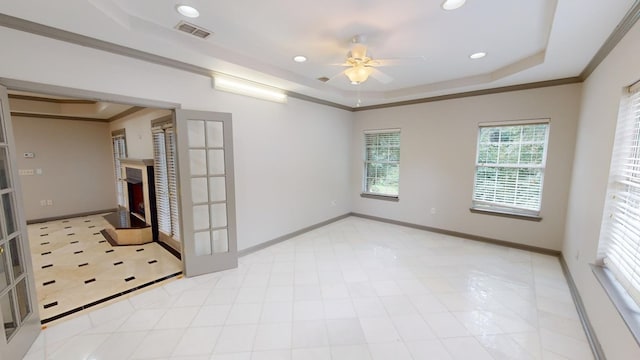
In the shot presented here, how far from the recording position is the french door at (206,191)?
10.0 feet

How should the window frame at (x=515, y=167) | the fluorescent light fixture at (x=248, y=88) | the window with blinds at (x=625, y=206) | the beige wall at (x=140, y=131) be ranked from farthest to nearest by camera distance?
1. the beige wall at (x=140, y=131)
2. the window frame at (x=515, y=167)
3. the fluorescent light fixture at (x=248, y=88)
4. the window with blinds at (x=625, y=206)

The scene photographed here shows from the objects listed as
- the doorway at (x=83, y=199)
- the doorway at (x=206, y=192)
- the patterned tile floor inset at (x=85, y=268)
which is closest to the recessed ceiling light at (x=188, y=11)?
the doorway at (x=206, y=192)

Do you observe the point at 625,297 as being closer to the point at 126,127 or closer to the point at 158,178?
the point at 158,178

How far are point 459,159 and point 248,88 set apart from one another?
384 centimetres

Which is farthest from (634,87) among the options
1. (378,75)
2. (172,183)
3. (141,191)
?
(141,191)

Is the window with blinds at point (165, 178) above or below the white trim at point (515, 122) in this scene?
below

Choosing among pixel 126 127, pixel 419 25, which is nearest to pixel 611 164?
pixel 419 25

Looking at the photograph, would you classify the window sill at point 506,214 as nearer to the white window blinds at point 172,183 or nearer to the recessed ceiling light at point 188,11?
the recessed ceiling light at point 188,11

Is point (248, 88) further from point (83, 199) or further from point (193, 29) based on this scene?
point (83, 199)

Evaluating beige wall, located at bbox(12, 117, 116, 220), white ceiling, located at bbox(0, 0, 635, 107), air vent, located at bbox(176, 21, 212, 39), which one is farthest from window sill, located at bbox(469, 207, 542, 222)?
beige wall, located at bbox(12, 117, 116, 220)

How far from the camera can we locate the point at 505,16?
2.17 metres

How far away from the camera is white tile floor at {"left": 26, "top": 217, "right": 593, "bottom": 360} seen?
201cm

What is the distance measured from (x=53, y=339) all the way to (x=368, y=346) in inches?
106

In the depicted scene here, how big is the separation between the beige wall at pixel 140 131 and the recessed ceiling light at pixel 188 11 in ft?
7.17
